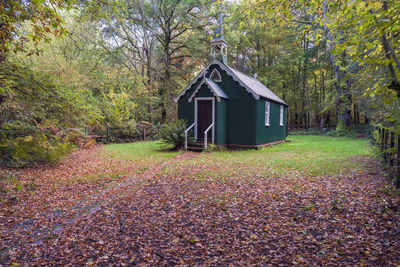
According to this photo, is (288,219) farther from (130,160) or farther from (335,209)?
(130,160)

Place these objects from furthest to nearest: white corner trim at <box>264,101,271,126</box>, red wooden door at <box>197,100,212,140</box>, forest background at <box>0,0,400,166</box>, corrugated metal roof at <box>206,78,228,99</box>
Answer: white corner trim at <box>264,101,271,126</box> < red wooden door at <box>197,100,212,140</box> < corrugated metal roof at <box>206,78,228,99</box> < forest background at <box>0,0,400,166</box>

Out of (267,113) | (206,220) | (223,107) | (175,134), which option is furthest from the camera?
(267,113)

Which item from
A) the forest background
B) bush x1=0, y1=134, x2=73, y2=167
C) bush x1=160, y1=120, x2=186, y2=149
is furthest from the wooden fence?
bush x1=0, y1=134, x2=73, y2=167

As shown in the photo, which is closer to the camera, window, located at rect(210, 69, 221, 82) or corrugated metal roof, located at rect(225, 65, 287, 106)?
corrugated metal roof, located at rect(225, 65, 287, 106)

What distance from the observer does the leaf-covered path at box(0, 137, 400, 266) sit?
3.38m

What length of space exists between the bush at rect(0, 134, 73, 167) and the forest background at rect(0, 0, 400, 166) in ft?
0.11

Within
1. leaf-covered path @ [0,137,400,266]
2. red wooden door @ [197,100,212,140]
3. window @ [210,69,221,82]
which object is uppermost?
window @ [210,69,221,82]

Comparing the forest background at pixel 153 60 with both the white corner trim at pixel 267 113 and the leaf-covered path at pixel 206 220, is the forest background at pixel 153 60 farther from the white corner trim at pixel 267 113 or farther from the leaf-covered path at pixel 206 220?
the white corner trim at pixel 267 113

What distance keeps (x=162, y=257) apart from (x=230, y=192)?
2861 mm

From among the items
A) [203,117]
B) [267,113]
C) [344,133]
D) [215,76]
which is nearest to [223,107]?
[203,117]

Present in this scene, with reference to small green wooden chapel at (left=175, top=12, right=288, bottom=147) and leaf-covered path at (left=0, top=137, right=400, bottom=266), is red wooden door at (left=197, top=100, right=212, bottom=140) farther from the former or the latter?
leaf-covered path at (left=0, top=137, right=400, bottom=266)

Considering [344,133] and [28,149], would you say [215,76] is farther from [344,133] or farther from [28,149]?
[344,133]

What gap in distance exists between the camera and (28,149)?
27.2 ft

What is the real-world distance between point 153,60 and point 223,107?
594 inches
